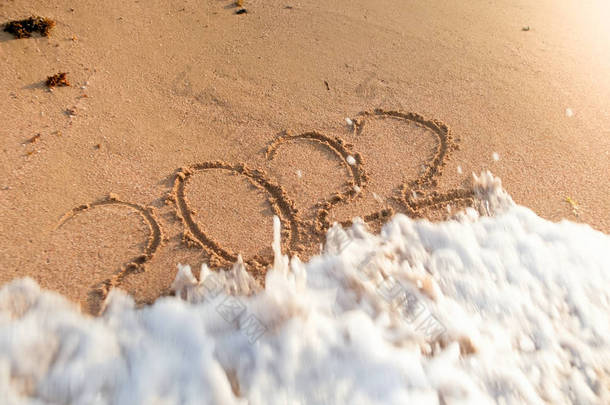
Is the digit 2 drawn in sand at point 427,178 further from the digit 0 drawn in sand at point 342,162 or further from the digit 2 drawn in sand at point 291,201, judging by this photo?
the digit 0 drawn in sand at point 342,162

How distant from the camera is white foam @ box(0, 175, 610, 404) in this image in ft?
5.23

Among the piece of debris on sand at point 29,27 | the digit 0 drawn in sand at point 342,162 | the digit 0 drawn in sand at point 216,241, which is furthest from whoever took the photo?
the piece of debris on sand at point 29,27

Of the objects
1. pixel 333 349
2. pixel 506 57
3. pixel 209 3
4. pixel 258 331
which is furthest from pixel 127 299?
pixel 506 57

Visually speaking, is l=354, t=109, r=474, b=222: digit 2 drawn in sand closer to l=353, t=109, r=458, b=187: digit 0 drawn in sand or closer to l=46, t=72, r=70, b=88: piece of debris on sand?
l=353, t=109, r=458, b=187: digit 0 drawn in sand

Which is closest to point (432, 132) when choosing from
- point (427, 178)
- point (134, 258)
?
point (427, 178)

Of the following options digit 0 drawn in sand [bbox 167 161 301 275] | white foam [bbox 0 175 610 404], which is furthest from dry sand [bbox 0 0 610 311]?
white foam [bbox 0 175 610 404]

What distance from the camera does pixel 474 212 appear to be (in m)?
2.20

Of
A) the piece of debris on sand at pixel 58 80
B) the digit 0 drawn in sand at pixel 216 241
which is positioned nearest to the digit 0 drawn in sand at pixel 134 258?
the digit 0 drawn in sand at pixel 216 241

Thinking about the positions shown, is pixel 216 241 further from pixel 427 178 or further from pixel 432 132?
pixel 432 132

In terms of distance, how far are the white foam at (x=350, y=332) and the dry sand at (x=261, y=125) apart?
13 cm

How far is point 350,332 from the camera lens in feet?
5.79

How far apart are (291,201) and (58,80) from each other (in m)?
1.38

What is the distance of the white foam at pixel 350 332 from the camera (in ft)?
5.23

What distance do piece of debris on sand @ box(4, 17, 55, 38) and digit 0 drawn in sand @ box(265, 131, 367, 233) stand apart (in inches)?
57.6
